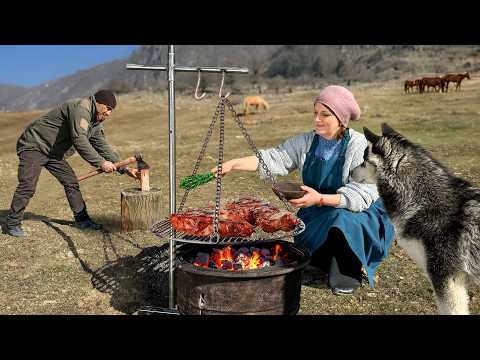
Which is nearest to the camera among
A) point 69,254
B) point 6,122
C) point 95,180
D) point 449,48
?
point 69,254

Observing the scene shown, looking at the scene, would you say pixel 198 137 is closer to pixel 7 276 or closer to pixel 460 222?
pixel 7 276

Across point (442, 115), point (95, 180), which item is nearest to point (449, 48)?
point (442, 115)

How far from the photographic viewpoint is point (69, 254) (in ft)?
22.9

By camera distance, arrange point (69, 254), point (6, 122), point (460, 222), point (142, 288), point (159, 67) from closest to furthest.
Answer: point (460, 222) → point (159, 67) → point (142, 288) → point (69, 254) → point (6, 122)

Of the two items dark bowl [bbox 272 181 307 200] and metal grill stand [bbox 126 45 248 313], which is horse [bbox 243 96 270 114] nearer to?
metal grill stand [bbox 126 45 248 313]

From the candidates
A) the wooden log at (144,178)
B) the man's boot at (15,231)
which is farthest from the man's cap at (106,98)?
the man's boot at (15,231)

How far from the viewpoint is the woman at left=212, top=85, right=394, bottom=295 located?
16.4 feet

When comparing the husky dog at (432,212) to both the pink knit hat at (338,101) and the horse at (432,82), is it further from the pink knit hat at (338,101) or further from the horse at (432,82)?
the horse at (432,82)

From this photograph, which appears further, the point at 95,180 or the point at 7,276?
the point at 95,180

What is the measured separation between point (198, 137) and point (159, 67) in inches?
572

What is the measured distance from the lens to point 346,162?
5.17 m

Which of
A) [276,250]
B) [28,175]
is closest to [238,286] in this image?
[276,250]

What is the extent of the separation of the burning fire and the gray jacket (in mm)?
840

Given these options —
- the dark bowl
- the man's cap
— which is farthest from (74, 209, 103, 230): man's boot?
the dark bowl
